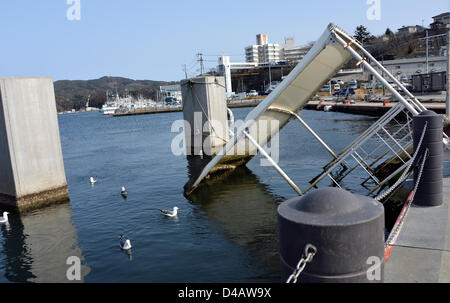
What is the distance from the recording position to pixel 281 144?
32594 millimetres

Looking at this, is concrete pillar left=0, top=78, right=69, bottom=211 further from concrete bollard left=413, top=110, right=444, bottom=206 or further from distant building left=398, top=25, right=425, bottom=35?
distant building left=398, top=25, right=425, bottom=35

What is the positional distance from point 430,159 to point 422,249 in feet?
8.73

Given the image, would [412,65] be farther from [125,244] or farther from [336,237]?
[336,237]

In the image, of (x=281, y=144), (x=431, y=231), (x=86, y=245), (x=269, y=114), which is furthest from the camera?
(x=281, y=144)

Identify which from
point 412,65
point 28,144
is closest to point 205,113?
point 28,144

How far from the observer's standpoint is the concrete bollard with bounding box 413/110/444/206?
321 inches

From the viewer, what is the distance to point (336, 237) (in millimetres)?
3693

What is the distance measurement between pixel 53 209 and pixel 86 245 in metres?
5.71

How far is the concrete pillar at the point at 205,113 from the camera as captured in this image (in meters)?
26.8

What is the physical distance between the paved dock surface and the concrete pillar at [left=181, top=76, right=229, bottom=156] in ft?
64.3
